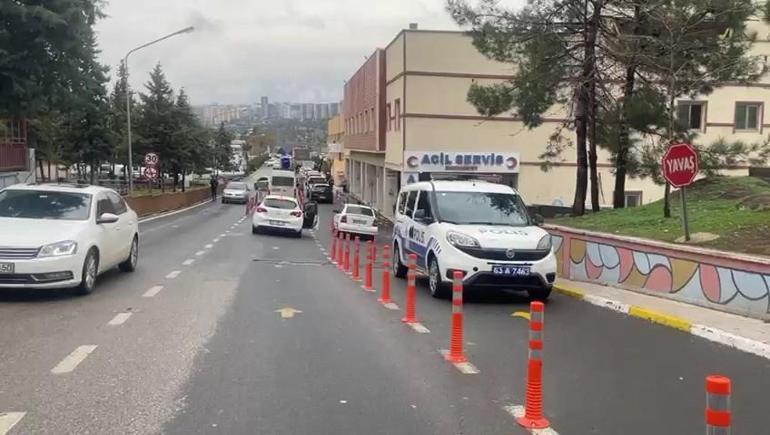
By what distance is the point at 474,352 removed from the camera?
817 cm

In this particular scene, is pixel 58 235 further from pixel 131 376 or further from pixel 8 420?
pixel 8 420

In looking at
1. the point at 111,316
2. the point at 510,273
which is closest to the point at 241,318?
the point at 111,316

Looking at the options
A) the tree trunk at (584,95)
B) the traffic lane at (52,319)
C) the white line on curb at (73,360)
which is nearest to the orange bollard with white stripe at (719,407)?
the traffic lane at (52,319)

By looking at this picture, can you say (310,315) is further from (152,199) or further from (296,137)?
(296,137)

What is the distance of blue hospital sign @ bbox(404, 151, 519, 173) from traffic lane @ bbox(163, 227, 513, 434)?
2718cm

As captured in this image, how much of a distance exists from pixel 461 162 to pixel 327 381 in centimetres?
3215

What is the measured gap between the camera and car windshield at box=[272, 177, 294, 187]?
55.8m

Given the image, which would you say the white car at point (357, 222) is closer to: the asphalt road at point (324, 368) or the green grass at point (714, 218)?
the green grass at point (714, 218)

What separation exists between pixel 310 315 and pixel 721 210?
9.48 m

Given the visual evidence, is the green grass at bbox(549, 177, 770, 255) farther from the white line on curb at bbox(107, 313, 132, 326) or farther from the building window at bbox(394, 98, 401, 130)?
the building window at bbox(394, 98, 401, 130)

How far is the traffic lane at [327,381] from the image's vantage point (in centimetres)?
557

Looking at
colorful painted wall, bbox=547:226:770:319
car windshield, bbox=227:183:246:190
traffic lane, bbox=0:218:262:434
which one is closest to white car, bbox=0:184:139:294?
traffic lane, bbox=0:218:262:434

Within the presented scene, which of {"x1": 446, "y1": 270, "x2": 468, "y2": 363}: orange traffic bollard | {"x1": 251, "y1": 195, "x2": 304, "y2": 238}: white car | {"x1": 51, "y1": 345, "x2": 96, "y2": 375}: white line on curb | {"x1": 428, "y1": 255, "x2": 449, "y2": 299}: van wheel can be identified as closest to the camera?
{"x1": 51, "y1": 345, "x2": 96, "y2": 375}: white line on curb

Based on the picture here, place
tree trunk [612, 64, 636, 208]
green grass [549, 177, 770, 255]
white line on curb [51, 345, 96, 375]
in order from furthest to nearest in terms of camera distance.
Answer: tree trunk [612, 64, 636, 208] → green grass [549, 177, 770, 255] → white line on curb [51, 345, 96, 375]
